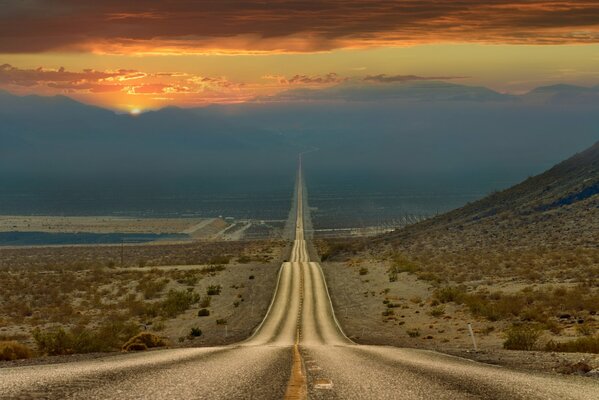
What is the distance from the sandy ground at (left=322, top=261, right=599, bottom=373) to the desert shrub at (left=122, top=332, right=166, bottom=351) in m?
11.6

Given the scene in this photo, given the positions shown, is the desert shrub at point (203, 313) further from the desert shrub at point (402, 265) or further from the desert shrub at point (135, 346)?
the desert shrub at point (135, 346)

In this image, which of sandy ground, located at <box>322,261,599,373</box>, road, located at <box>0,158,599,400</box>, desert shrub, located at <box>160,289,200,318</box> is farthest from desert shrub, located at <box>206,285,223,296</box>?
road, located at <box>0,158,599,400</box>

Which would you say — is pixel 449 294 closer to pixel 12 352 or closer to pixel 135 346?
pixel 135 346

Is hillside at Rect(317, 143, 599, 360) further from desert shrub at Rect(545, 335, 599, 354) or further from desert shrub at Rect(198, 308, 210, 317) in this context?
desert shrub at Rect(198, 308, 210, 317)

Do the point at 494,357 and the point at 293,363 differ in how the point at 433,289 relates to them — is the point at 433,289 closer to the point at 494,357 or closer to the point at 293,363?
the point at 494,357

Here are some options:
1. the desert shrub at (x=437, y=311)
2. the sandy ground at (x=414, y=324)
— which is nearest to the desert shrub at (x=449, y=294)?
the sandy ground at (x=414, y=324)

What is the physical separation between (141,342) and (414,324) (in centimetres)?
2082

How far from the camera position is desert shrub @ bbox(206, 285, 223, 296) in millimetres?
68688

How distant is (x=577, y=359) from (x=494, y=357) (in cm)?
352

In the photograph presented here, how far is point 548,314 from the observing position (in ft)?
128

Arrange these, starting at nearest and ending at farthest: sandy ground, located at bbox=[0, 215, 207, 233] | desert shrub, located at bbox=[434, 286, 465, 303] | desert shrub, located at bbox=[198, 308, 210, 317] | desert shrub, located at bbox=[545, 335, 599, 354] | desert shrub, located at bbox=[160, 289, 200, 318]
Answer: desert shrub, located at bbox=[545, 335, 599, 354] < desert shrub, located at bbox=[434, 286, 465, 303] < desert shrub, located at bbox=[198, 308, 210, 317] < desert shrub, located at bbox=[160, 289, 200, 318] < sandy ground, located at bbox=[0, 215, 207, 233]

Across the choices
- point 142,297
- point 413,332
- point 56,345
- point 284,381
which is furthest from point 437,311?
point 284,381

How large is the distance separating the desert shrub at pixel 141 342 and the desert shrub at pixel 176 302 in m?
22.5

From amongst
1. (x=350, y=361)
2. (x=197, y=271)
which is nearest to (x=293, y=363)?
(x=350, y=361)
